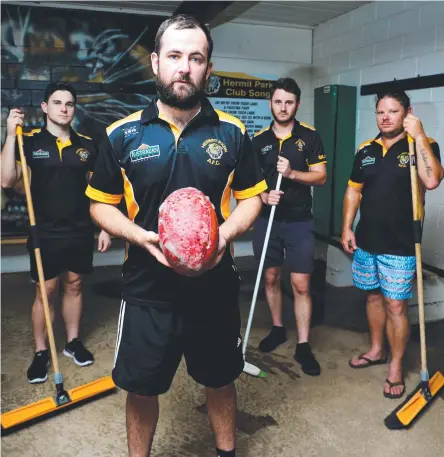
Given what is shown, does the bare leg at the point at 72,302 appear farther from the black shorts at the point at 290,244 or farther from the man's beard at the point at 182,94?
the man's beard at the point at 182,94

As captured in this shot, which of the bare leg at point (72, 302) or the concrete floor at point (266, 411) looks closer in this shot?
the concrete floor at point (266, 411)

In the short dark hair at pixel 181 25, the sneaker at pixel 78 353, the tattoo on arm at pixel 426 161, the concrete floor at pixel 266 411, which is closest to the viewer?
the short dark hair at pixel 181 25

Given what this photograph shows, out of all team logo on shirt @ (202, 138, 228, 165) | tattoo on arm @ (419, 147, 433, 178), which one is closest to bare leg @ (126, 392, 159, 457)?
team logo on shirt @ (202, 138, 228, 165)

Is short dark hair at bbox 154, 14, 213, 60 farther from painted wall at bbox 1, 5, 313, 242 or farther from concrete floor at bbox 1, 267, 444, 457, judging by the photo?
painted wall at bbox 1, 5, 313, 242

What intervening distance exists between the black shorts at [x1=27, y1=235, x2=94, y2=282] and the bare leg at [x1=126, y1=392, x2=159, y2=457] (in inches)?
47.8

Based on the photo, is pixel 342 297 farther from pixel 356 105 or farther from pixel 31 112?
pixel 31 112

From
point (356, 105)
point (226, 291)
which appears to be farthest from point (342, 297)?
point (226, 291)

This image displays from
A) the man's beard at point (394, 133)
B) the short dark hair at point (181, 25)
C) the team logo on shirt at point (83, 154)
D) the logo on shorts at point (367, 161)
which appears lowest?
the logo on shorts at point (367, 161)

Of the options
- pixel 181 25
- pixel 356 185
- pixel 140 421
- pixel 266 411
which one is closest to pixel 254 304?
pixel 266 411

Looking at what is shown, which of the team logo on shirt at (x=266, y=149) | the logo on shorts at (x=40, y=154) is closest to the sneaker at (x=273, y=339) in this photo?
the team logo on shirt at (x=266, y=149)

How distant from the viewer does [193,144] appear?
1.63m

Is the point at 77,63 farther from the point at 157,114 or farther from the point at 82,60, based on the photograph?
the point at 157,114

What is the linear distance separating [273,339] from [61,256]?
1424 mm

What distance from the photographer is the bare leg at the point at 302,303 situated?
2.96 metres
